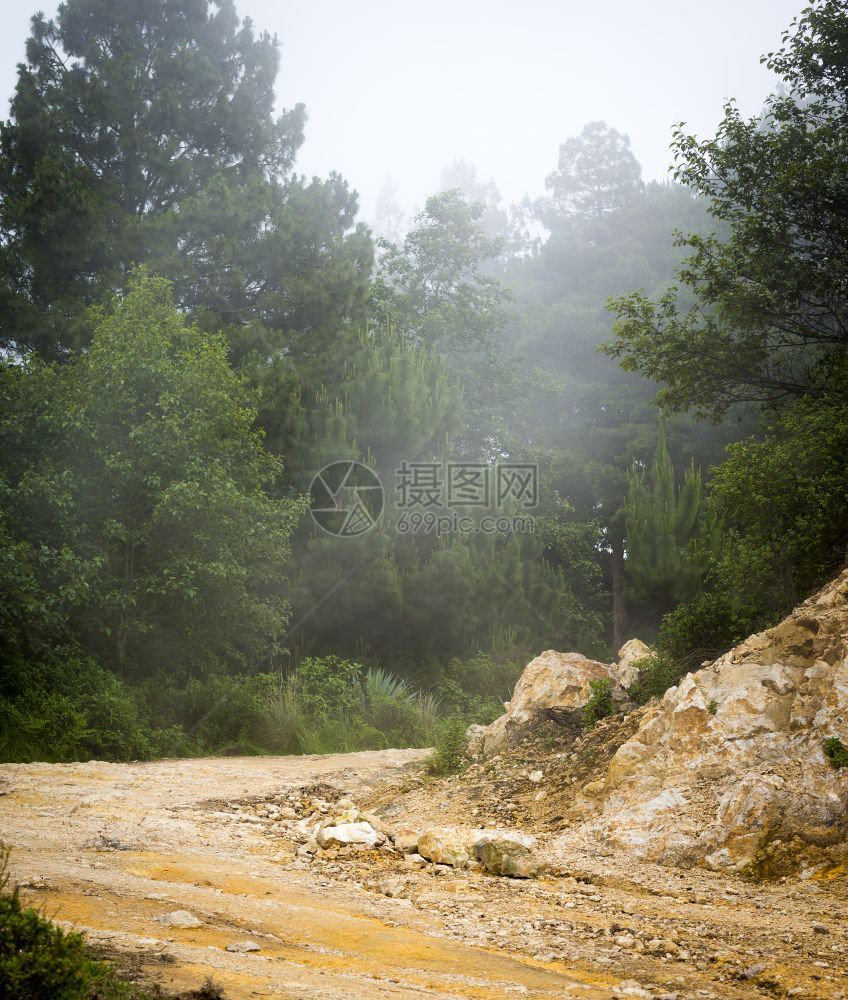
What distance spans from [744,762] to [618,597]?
17.0 m

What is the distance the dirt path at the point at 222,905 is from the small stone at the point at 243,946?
42 millimetres

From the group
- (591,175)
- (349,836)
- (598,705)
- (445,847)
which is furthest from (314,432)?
(591,175)

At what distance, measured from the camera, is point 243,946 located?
330 cm

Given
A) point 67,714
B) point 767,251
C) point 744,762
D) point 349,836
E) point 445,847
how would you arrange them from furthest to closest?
1. point 767,251
2. point 67,714
3. point 349,836
4. point 744,762
5. point 445,847

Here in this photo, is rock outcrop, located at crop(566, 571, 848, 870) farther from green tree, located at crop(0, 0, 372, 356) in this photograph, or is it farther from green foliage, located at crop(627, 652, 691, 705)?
green tree, located at crop(0, 0, 372, 356)

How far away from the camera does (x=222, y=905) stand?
3953 mm

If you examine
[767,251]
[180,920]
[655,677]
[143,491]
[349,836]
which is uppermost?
[767,251]

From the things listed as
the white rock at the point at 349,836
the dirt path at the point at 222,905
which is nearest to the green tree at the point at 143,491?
the dirt path at the point at 222,905

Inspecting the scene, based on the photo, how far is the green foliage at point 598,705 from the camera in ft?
24.7

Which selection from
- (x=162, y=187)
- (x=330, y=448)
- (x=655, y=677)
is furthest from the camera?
(x=162, y=187)

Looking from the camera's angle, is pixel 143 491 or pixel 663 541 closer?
pixel 143 491

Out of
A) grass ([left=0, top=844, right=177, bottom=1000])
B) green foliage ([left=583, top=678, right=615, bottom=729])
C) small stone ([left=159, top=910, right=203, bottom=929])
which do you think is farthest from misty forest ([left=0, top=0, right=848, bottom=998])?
grass ([left=0, top=844, right=177, bottom=1000])

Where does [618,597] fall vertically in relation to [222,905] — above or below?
above

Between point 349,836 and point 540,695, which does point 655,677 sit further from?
point 349,836
